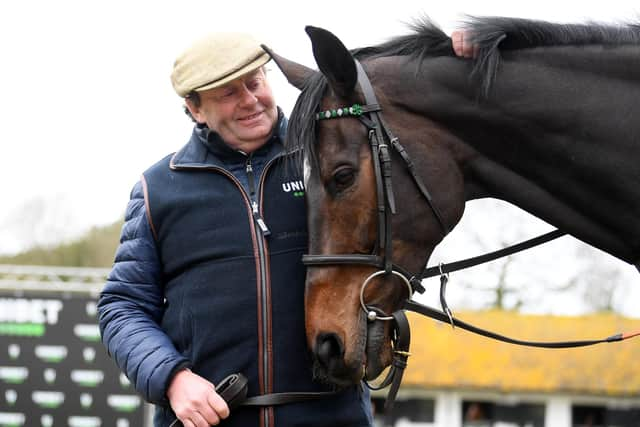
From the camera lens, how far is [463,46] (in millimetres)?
3135

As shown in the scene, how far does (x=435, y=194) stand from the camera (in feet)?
10.2

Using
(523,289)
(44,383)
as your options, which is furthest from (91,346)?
(523,289)

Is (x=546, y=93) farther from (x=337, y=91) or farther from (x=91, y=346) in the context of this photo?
(x=91, y=346)

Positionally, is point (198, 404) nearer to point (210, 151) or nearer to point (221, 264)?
point (221, 264)

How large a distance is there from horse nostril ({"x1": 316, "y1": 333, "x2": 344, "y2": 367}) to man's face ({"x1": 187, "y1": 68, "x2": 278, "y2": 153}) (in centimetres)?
72

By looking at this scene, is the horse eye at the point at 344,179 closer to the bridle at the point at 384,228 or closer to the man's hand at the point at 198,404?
the bridle at the point at 384,228

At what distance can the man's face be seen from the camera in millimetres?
3219

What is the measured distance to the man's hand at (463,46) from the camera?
3.13 meters

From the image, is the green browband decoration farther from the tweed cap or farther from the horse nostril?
the horse nostril

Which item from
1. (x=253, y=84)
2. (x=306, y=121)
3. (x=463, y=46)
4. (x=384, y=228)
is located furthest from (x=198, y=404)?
(x=463, y=46)

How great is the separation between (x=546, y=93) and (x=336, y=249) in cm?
89

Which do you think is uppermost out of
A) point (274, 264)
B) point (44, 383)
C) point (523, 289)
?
point (274, 264)

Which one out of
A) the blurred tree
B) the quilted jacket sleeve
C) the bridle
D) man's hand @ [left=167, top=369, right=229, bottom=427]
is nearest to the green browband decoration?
the bridle

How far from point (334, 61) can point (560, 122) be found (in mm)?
792
